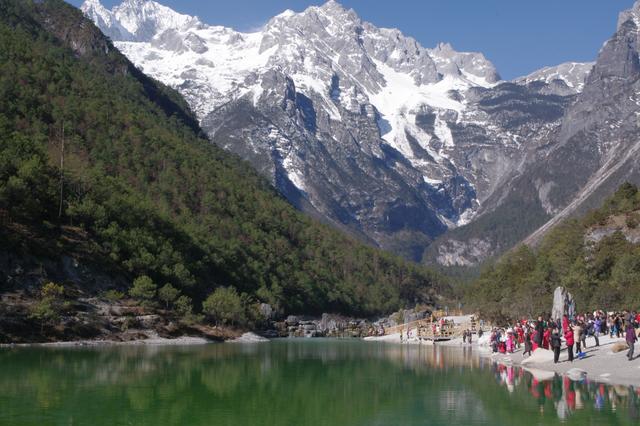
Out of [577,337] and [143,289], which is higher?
[143,289]

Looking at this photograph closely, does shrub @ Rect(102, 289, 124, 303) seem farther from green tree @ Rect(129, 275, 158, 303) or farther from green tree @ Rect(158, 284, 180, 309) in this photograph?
green tree @ Rect(158, 284, 180, 309)

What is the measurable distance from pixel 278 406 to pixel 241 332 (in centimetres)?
9308

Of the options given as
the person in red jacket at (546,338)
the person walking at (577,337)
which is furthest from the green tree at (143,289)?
the person walking at (577,337)

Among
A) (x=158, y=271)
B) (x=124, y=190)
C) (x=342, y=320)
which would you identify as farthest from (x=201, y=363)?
(x=342, y=320)

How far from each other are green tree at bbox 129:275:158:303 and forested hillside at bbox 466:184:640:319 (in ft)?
184

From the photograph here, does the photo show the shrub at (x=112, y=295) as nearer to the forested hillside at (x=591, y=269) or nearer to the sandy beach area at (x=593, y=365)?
the sandy beach area at (x=593, y=365)

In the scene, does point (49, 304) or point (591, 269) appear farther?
point (591, 269)

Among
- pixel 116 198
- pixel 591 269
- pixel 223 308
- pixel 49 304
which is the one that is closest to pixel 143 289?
pixel 223 308

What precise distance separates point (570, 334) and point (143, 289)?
223ft

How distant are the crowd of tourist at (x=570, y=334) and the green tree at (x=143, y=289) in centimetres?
5089

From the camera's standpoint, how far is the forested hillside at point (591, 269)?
106688mm

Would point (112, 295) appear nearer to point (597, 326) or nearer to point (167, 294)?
point (167, 294)

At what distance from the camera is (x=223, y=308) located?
126125mm

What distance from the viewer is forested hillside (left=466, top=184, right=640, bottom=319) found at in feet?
350
